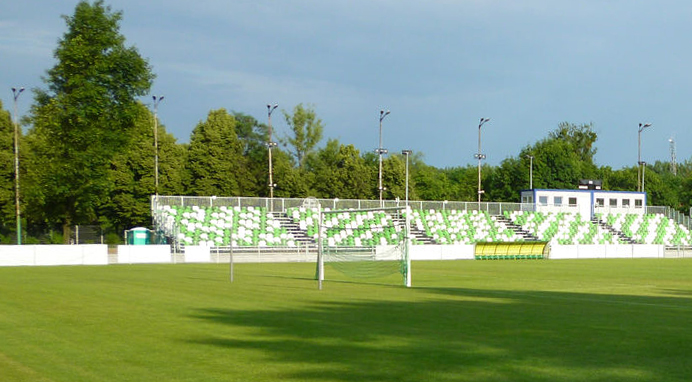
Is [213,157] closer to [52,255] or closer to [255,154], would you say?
[255,154]

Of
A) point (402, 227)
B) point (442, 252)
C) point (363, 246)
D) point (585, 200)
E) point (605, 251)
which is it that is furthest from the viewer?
point (585, 200)

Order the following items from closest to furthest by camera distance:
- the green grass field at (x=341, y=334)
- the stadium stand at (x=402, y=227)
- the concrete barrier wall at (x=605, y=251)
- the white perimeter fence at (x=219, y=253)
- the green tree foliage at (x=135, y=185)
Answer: the green grass field at (x=341, y=334)
the white perimeter fence at (x=219, y=253)
the stadium stand at (x=402, y=227)
the concrete barrier wall at (x=605, y=251)
the green tree foliage at (x=135, y=185)

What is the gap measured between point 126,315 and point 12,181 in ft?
204

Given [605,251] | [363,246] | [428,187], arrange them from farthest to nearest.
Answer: [428,187]
[605,251]
[363,246]

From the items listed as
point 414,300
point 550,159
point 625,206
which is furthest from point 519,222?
point 414,300

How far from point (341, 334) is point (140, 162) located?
70771mm

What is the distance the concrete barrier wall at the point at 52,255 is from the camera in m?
44.9

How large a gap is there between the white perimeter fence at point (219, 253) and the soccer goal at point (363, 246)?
1.92 metres

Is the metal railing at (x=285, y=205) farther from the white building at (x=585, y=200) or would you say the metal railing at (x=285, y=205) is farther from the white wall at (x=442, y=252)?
the white wall at (x=442, y=252)

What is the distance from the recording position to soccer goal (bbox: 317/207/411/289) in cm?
3030

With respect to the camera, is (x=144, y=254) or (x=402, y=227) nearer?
(x=144, y=254)

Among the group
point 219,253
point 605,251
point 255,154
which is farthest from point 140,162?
point 605,251

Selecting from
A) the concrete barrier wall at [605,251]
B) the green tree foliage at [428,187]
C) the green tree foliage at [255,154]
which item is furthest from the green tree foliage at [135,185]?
the green tree foliage at [428,187]

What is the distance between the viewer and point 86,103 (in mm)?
56594
